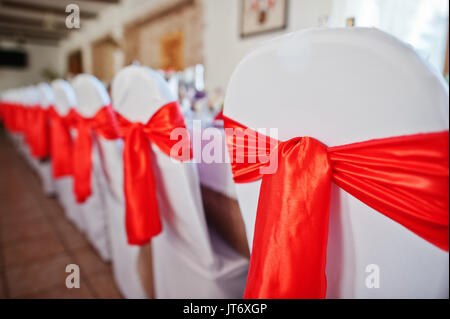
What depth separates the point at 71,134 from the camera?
1807 millimetres

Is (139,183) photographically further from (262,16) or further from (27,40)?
(27,40)

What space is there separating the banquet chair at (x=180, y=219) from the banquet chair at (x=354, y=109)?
0.98ft

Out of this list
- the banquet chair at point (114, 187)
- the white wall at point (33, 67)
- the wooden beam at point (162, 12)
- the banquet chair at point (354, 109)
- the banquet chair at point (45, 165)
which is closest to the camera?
the banquet chair at point (354, 109)

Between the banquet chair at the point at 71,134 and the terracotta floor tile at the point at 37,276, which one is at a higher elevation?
the banquet chair at the point at 71,134

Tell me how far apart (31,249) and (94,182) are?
63 centimetres

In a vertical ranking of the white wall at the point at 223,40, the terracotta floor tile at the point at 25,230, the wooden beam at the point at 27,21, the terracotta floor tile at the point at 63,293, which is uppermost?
the wooden beam at the point at 27,21

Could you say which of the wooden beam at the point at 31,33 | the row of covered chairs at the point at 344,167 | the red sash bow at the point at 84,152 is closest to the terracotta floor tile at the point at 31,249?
the red sash bow at the point at 84,152

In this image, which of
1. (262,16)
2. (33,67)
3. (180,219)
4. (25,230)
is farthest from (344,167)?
(33,67)

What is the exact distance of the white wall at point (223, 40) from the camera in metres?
3.49

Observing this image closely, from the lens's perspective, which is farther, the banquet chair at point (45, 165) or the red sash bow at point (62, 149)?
the banquet chair at point (45, 165)

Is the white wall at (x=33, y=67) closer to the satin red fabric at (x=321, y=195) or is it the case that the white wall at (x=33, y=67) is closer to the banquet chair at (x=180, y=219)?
the banquet chair at (x=180, y=219)

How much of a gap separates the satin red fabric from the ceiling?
601 centimetres

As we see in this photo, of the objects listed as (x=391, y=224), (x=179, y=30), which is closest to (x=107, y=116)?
(x=391, y=224)
